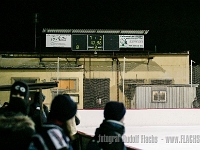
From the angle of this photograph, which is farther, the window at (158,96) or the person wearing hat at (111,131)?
the window at (158,96)

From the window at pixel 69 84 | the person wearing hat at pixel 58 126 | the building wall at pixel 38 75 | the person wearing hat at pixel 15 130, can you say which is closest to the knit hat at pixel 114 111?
the person wearing hat at pixel 58 126

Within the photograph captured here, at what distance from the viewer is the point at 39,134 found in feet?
8.14

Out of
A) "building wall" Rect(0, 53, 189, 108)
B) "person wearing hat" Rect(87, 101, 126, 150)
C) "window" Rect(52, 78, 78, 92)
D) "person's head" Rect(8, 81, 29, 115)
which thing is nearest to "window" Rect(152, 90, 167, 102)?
"building wall" Rect(0, 53, 189, 108)

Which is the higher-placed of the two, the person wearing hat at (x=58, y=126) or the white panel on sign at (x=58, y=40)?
the white panel on sign at (x=58, y=40)

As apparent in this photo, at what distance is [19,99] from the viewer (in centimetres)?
320

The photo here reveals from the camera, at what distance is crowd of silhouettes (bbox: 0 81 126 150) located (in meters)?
2.47

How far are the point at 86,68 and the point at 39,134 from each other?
14.8 metres

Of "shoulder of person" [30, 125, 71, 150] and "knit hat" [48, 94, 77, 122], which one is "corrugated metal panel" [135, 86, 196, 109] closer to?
"knit hat" [48, 94, 77, 122]

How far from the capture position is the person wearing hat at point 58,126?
7.99 feet

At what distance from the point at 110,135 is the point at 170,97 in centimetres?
1224

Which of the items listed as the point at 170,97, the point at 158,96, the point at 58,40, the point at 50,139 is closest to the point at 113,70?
the point at 158,96

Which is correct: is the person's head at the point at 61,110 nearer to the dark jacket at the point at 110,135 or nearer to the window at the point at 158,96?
the dark jacket at the point at 110,135

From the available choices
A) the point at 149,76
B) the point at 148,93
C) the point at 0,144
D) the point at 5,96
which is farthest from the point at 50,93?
the point at 0,144

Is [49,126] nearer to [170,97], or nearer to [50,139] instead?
[50,139]
